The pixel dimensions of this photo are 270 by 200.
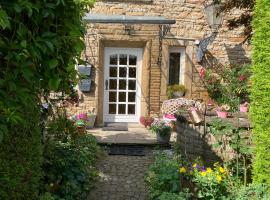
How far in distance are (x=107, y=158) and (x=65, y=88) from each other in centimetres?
418

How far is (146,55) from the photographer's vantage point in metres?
10.1

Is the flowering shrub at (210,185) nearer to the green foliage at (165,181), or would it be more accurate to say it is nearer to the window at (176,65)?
the green foliage at (165,181)

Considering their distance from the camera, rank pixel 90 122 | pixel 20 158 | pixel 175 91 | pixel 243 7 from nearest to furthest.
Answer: pixel 20 158
pixel 243 7
pixel 90 122
pixel 175 91

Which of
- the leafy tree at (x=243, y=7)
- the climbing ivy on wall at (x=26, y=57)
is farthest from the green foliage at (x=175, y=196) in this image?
the leafy tree at (x=243, y=7)

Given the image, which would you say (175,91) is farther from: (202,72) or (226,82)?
(226,82)

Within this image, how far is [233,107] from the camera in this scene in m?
8.48

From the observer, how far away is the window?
34.2ft

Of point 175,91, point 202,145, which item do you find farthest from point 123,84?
point 202,145

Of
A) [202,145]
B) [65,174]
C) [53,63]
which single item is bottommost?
[65,174]

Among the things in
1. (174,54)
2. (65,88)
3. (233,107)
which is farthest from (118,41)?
(65,88)

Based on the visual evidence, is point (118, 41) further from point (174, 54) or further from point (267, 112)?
point (267, 112)

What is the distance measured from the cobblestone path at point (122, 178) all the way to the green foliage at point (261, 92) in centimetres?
165

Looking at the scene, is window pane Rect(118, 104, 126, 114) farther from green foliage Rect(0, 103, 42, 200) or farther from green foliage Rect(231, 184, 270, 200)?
green foliage Rect(0, 103, 42, 200)

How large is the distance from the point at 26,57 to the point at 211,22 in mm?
7558
